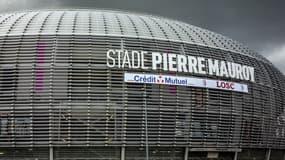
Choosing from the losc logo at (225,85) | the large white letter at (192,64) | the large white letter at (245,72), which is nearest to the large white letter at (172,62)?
the large white letter at (192,64)

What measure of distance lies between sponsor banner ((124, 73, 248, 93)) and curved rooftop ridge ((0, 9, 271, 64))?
14.9 ft

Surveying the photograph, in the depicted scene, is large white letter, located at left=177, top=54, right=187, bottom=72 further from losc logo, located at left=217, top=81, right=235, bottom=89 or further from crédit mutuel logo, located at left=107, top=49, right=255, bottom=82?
losc logo, located at left=217, top=81, right=235, bottom=89

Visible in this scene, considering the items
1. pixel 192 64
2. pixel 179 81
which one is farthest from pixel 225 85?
pixel 179 81

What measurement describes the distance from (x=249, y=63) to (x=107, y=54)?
56.3ft

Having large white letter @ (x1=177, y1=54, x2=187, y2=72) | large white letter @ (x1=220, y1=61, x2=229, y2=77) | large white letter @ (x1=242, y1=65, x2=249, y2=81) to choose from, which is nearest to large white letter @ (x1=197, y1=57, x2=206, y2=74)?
large white letter @ (x1=177, y1=54, x2=187, y2=72)

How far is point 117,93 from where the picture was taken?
43.1 m

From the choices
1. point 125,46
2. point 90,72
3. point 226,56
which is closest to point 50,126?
point 90,72

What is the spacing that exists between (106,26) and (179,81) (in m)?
8.71

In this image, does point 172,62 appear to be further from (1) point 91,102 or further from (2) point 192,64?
(1) point 91,102

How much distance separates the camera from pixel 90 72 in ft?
141

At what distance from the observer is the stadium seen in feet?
137

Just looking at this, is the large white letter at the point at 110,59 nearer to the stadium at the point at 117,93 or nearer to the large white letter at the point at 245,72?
the stadium at the point at 117,93

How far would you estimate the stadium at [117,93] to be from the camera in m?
41.8

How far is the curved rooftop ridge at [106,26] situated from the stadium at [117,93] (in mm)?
110
